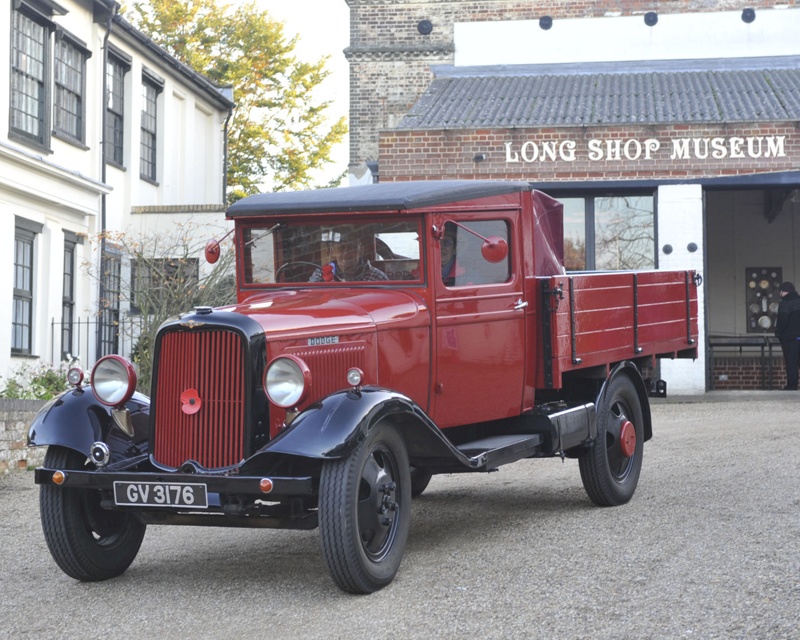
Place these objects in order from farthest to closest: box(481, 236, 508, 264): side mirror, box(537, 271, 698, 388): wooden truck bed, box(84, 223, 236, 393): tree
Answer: box(84, 223, 236, 393): tree, box(537, 271, 698, 388): wooden truck bed, box(481, 236, 508, 264): side mirror

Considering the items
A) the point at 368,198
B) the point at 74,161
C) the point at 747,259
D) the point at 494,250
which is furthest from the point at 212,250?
the point at 747,259

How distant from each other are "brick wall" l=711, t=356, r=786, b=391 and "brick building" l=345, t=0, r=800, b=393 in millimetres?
26

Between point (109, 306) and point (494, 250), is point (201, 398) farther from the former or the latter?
point (109, 306)

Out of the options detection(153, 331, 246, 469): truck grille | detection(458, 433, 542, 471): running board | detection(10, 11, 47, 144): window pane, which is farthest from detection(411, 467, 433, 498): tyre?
detection(10, 11, 47, 144): window pane

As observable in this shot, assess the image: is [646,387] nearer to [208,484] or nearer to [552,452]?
[552,452]

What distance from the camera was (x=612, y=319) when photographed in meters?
8.59

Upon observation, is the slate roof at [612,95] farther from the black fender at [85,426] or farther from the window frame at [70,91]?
the black fender at [85,426]

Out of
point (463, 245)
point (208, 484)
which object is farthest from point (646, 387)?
point (208, 484)

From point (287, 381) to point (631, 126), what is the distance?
1338 cm

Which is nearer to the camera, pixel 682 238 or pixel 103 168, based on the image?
pixel 682 238

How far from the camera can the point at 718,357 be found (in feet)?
70.7

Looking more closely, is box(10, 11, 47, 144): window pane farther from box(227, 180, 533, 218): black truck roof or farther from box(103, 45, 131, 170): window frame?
box(227, 180, 533, 218): black truck roof

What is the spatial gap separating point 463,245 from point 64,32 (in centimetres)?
1205

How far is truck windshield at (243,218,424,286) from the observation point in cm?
703
